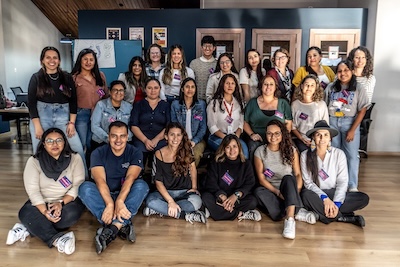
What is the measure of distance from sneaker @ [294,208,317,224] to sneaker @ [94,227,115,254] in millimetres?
1576

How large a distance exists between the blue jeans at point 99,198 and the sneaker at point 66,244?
294 mm

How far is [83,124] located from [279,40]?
416 cm

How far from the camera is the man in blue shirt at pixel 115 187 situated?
262cm

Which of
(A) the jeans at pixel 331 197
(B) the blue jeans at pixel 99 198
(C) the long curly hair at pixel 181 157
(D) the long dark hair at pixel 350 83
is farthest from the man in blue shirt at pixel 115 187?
(D) the long dark hair at pixel 350 83

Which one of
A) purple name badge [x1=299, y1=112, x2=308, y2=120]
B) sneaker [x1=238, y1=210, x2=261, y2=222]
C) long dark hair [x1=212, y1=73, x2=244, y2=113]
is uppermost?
long dark hair [x1=212, y1=73, x2=244, y2=113]

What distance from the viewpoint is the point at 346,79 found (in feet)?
11.8

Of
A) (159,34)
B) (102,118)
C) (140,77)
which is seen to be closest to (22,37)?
(159,34)

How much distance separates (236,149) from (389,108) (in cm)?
391

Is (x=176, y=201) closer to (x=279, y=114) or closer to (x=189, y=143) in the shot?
(x=189, y=143)

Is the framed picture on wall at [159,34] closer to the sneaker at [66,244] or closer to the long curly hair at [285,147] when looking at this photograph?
the long curly hair at [285,147]

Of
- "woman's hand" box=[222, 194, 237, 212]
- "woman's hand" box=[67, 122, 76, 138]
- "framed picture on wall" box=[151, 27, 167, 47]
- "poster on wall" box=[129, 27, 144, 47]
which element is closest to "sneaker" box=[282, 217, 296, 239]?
"woman's hand" box=[222, 194, 237, 212]

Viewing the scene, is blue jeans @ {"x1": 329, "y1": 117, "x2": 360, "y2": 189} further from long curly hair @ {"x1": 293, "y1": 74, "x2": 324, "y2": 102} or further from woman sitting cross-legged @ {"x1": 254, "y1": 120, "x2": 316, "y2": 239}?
woman sitting cross-legged @ {"x1": 254, "y1": 120, "x2": 316, "y2": 239}

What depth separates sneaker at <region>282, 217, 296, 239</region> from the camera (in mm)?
2680

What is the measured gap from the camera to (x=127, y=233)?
2613 millimetres
